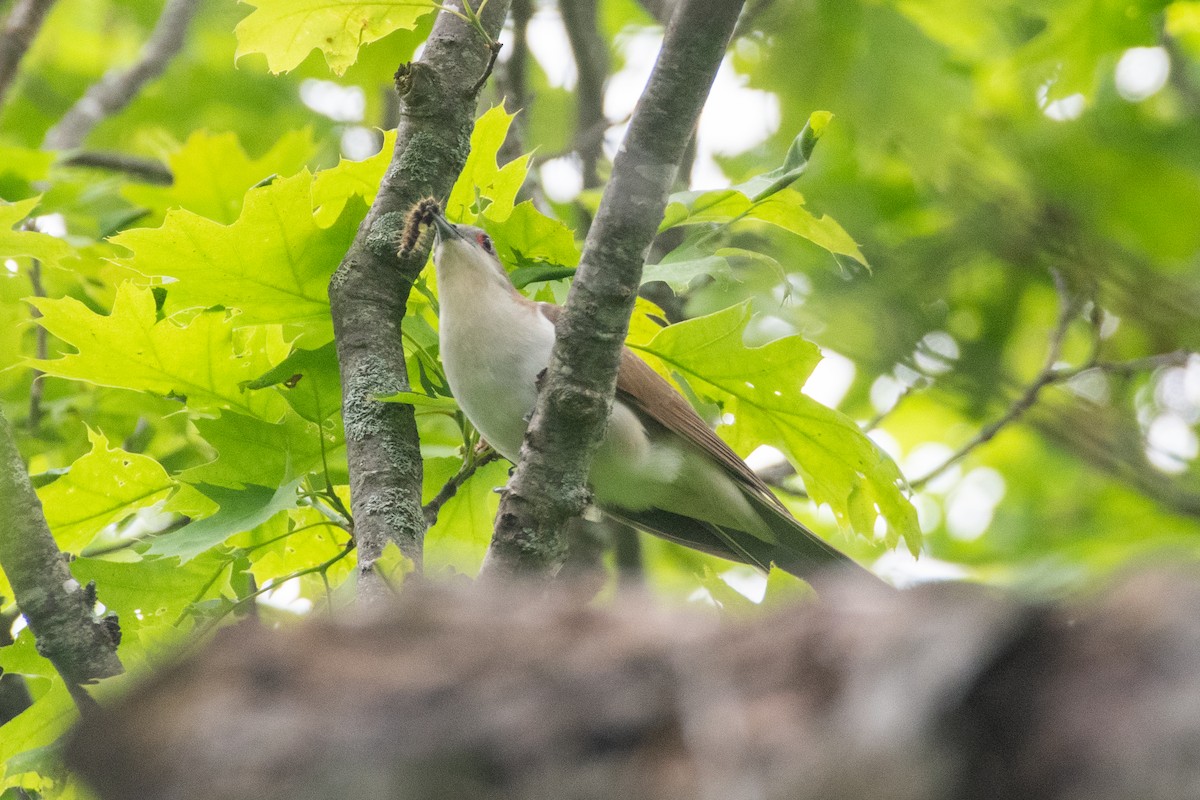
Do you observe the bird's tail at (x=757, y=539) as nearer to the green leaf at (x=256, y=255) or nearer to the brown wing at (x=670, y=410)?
the brown wing at (x=670, y=410)

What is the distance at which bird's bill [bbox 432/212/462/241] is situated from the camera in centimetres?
369

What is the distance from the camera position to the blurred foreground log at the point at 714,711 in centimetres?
110

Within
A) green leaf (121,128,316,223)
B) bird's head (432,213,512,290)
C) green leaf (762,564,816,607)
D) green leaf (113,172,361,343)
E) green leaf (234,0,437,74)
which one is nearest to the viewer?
green leaf (762,564,816,607)

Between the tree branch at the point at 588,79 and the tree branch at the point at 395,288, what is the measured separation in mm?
2047

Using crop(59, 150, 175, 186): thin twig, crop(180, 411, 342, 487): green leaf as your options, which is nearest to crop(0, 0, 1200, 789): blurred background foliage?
crop(180, 411, 342, 487): green leaf

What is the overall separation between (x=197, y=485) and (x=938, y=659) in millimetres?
2774

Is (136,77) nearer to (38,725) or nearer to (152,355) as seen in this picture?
(152,355)

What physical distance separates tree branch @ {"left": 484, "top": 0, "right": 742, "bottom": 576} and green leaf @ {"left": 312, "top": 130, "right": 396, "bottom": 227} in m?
1.48

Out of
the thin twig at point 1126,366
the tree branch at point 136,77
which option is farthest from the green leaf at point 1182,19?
the tree branch at point 136,77

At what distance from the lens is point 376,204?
376 cm

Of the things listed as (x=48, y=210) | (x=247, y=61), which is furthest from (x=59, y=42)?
(x=48, y=210)

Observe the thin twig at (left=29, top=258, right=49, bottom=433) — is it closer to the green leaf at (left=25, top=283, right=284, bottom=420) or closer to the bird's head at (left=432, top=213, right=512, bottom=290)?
the green leaf at (left=25, top=283, right=284, bottom=420)

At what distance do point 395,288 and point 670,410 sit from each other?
128 cm

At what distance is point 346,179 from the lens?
13.0 ft
